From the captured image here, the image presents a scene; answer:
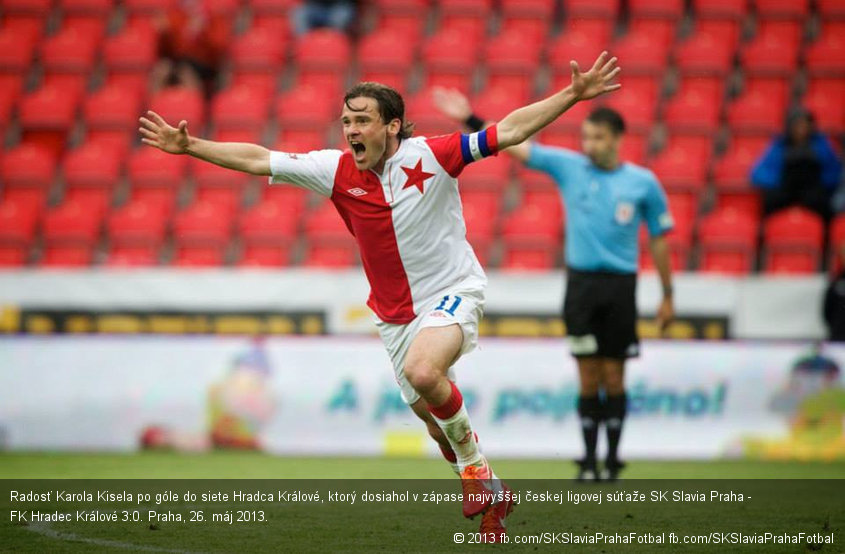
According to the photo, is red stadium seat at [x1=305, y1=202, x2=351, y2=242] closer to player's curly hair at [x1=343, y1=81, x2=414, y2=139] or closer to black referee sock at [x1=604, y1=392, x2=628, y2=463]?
black referee sock at [x1=604, y1=392, x2=628, y2=463]

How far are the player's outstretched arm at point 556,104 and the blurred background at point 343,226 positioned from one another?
4.24m

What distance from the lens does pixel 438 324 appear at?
19.5ft

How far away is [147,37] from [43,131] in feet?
6.31

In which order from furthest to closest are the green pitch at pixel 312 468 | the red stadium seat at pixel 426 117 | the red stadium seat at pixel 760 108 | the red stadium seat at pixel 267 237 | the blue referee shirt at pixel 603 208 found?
the red stadium seat at pixel 760 108, the red stadium seat at pixel 426 117, the red stadium seat at pixel 267 237, the green pitch at pixel 312 468, the blue referee shirt at pixel 603 208

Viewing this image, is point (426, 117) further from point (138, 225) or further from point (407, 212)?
point (407, 212)

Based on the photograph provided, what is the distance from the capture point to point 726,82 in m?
14.5

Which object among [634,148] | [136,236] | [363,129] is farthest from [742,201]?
[363,129]

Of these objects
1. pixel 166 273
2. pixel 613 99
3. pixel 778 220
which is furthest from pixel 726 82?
pixel 166 273

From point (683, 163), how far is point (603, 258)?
16.6ft

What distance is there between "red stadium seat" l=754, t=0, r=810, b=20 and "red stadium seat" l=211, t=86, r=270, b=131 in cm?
610

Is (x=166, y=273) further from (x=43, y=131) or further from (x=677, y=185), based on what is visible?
(x=677, y=185)

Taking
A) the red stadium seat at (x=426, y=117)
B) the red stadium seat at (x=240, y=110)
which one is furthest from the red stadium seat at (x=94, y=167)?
the red stadium seat at (x=426, y=117)

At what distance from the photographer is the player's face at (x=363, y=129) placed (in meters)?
6.08

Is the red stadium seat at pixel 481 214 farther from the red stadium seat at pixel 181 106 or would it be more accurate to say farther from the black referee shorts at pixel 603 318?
the black referee shorts at pixel 603 318
